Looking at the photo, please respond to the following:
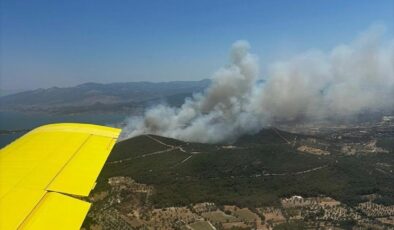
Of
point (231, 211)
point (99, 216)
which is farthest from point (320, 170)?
point (99, 216)

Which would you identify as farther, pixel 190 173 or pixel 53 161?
pixel 190 173

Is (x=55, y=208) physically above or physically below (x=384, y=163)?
above

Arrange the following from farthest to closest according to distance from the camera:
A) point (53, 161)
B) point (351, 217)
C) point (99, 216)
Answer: point (351, 217) → point (99, 216) → point (53, 161)

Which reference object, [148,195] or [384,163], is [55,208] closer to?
[148,195]

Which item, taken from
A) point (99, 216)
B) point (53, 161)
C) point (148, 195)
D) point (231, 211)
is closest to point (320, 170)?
point (231, 211)

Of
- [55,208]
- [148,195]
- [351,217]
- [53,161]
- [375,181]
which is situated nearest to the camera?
[55,208]

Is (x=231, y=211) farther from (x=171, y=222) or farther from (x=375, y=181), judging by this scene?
(x=375, y=181)
